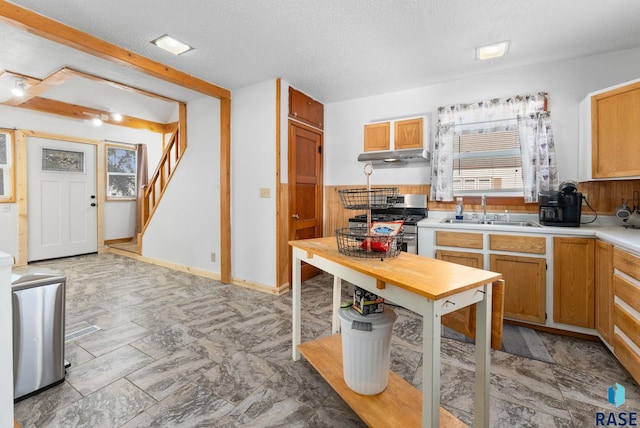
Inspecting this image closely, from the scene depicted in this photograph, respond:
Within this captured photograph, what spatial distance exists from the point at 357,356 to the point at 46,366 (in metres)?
1.84

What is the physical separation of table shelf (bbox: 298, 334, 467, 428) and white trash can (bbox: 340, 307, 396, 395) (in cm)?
5

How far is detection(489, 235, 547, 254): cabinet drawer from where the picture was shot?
2.51 m

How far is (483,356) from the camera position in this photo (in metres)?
1.19

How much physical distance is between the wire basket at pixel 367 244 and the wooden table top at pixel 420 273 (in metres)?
0.04

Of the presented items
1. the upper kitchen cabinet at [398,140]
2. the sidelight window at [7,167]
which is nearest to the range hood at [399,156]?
the upper kitchen cabinet at [398,140]

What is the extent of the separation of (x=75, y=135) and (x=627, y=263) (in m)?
7.47

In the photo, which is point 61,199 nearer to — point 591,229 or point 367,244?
point 367,244

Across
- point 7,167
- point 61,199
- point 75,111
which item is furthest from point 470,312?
point 7,167

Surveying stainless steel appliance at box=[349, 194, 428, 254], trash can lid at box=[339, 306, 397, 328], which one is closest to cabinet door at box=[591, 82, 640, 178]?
stainless steel appliance at box=[349, 194, 428, 254]

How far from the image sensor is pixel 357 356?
155 cm

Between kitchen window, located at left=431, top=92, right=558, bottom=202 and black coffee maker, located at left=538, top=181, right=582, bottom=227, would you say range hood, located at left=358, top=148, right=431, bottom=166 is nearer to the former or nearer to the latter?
kitchen window, located at left=431, top=92, right=558, bottom=202

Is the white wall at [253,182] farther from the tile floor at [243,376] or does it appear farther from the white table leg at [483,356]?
the white table leg at [483,356]

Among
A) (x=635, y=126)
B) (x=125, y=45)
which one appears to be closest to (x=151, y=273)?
(x=125, y=45)

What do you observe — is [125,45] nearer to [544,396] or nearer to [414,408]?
[414,408]
